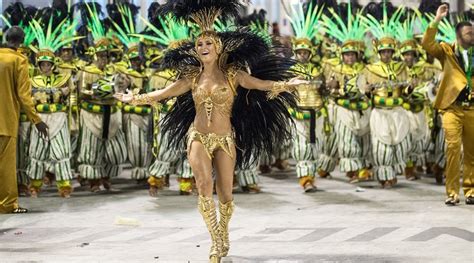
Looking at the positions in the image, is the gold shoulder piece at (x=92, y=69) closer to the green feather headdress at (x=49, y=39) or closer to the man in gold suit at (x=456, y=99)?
the green feather headdress at (x=49, y=39)

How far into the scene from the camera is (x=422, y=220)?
9883 mm

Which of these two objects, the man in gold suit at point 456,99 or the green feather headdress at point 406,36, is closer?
the man in gold suit at point 456,99

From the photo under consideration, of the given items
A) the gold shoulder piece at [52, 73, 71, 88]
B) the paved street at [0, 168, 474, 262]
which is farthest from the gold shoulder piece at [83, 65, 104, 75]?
the paved street at [0, 168, 474, 262]

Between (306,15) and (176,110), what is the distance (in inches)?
208

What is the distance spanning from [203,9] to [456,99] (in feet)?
13.2

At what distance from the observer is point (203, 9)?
7.92 meters

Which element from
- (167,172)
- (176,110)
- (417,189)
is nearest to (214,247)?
(176,110)

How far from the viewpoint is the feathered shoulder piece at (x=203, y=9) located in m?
7.93

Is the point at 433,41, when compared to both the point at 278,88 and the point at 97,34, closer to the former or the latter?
the point at 278,88

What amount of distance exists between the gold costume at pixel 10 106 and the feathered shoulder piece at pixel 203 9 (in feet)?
10.7

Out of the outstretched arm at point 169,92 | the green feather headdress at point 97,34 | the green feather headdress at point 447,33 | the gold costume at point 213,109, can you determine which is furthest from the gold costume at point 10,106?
the green feather headdress at point 447,33

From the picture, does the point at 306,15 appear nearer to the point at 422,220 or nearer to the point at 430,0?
the point at 430,0

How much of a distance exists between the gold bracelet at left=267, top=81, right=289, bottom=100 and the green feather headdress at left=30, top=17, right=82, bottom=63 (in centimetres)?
491

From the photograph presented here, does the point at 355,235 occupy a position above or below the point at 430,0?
below
